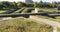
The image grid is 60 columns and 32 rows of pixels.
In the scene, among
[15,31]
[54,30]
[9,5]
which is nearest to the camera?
[15,31]

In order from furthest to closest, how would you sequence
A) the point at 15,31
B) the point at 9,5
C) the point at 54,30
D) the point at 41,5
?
the point at 9,5, the point at 41,5, the point at 54,30, the point at 15,31

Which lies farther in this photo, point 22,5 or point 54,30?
point 22,5

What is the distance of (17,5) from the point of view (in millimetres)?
45125

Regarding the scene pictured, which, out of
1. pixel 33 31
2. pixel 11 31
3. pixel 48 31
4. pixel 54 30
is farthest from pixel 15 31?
pixel 54 30

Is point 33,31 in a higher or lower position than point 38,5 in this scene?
higher

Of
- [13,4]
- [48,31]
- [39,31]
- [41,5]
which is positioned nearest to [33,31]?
[39,31]

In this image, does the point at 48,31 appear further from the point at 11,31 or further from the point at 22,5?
the point at 22,5

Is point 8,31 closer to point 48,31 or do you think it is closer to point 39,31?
point 39,31

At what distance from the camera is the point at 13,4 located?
146 feet

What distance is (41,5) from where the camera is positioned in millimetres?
38594

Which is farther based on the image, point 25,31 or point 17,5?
point 17,5

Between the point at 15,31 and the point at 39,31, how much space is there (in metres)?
1.53

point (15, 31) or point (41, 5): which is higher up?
point (15, 31)

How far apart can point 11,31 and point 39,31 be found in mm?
1783
